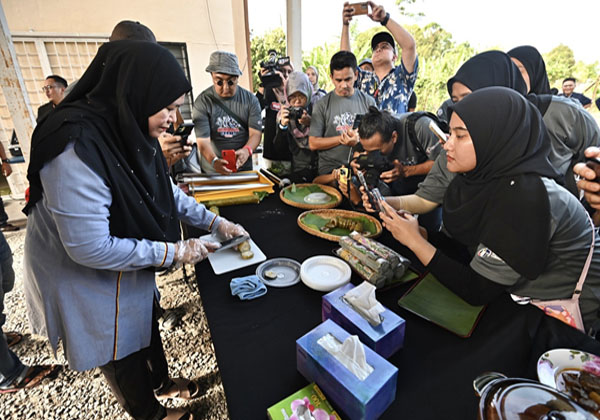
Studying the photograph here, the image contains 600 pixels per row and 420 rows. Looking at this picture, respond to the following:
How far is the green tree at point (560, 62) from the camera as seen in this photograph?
9367 mm

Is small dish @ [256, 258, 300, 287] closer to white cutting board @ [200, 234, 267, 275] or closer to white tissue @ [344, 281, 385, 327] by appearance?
white cutting board @ [200, 234, 267, 275]

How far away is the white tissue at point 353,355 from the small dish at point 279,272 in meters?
0.51

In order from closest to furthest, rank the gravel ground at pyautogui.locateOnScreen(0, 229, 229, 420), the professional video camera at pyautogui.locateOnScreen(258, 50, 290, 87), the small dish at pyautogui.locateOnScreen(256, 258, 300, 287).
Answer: the small dish at pyautogui.locateOnScreen(256, 258, 300, 287) → the gravel ground at pyautogui.locateOnScreen(0, 229, 229, 420) → the professional video camera at pyautogui.locateOnScreen(258, 50, 290, 87)

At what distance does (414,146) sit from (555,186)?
50.4 inches

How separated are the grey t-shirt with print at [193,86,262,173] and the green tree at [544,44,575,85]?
11180 mm

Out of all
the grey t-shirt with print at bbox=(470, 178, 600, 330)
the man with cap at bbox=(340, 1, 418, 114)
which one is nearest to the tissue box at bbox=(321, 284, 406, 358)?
the grey t-shirt with print at bbox=(470, 178, 600, 330)

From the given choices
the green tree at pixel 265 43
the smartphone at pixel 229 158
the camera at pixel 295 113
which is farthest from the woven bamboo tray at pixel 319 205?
A: the green tree at pixel 265 43

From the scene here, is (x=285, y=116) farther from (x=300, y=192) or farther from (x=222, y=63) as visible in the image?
(x=300, y=192)

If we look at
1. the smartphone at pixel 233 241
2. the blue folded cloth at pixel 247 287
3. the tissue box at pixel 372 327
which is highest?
the tissue box at pixel 372 327

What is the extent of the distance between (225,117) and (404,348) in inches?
104

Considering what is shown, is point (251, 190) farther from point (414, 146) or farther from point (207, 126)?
point (414, 146)

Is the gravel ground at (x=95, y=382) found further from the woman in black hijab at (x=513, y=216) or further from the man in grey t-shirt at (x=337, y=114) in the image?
the man in grey t-shirt at (x=337, y=114)

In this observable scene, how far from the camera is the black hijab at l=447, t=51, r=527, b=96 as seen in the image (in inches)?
75.0

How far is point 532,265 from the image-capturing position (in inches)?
43.0
